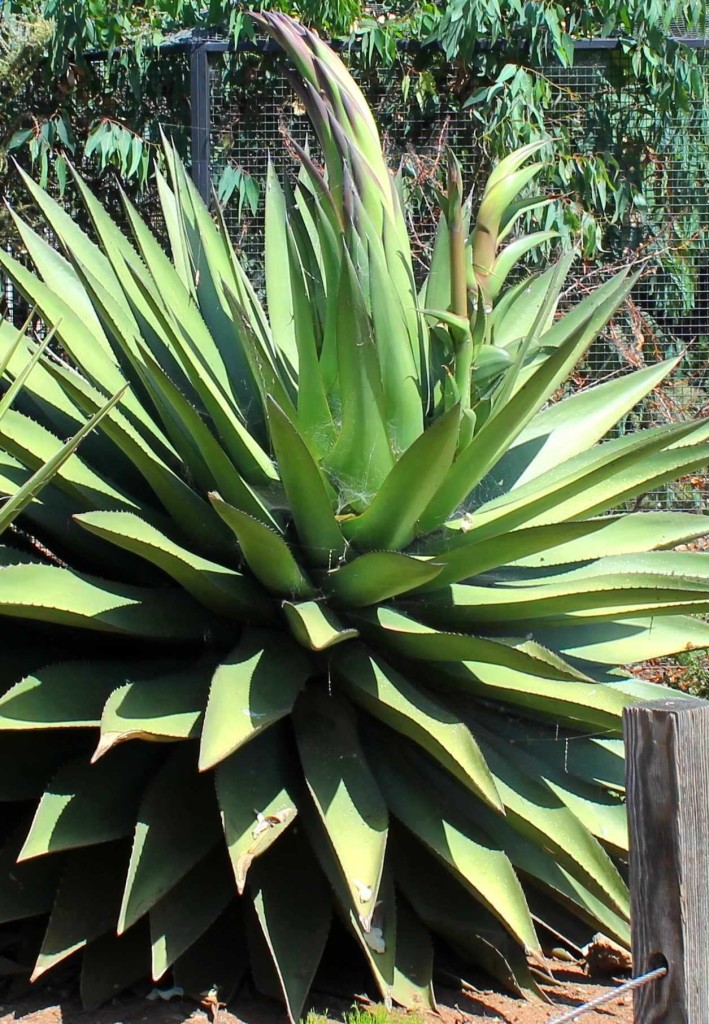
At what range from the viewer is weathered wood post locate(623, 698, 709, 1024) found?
5.27ft

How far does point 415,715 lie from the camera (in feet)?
7.90

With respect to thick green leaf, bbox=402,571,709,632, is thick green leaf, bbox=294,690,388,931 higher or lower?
lower

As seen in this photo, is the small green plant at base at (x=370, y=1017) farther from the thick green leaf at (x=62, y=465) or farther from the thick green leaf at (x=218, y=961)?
the thick green leaf at (x=62, y=465)

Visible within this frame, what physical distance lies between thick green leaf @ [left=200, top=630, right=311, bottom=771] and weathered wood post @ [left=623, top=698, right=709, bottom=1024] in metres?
0.82

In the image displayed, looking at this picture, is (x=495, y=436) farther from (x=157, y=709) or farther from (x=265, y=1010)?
(x=265, y=1010)

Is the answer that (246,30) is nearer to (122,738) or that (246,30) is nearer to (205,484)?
(205,484)

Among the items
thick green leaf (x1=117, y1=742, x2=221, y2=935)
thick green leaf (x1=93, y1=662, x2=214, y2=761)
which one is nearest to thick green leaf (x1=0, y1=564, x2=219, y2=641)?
thick green leaf (x1=93, y1=662, x2=214, y2=761)

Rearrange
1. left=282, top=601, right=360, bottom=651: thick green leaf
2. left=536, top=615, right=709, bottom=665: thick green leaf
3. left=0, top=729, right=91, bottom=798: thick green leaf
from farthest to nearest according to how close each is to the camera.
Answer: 1. left=536, top=615, right=709, bottom=665: thick green leaf
2. left=0, top=729, right=91, bottom=798: thick green leaf
3. left=282, top=601, right=360, bottom=651: thick green leaf

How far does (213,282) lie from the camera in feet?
10.7

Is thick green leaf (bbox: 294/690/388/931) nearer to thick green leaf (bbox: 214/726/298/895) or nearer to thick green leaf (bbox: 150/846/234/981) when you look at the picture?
thick green leaf (bbox: 214/726/298/895)

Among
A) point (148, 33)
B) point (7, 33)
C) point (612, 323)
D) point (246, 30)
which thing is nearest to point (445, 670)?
point (612, 323)

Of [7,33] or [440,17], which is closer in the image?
[440,17]

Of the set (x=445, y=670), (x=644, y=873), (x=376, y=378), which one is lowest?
(x=445, y=670)

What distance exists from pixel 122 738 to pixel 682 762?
105 centimetres
